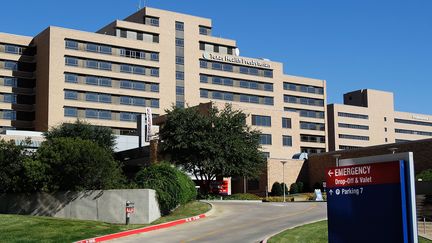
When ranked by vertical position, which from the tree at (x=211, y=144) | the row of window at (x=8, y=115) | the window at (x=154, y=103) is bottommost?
the tree at (x=211, y=144)

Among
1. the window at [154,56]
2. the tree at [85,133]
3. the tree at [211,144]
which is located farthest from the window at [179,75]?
the tree at [211,144]

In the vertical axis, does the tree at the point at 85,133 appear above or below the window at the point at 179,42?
below

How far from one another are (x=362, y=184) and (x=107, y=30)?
349ft

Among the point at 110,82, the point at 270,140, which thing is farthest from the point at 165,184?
the point at 110,82

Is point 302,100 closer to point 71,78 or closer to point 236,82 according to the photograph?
point 236,82

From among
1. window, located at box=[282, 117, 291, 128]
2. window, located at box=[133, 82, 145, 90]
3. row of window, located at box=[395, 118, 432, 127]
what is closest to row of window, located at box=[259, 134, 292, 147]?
window, located at box=[282, 117, 291, 128]

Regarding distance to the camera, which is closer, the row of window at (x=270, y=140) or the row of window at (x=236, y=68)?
the row of window at (x=270, y=140)

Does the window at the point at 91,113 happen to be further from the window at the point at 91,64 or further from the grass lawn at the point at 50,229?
the grass lawn at the point at 50,229

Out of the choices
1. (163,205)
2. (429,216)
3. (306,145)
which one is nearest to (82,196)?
(163,205)

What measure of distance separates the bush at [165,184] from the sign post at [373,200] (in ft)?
71.4

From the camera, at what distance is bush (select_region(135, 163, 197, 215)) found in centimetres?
3291

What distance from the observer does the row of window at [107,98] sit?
101 m

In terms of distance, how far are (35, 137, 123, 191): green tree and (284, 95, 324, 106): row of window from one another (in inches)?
3807

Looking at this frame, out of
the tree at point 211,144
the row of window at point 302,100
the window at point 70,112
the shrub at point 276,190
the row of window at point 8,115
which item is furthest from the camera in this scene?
the row of window at point 302,100
